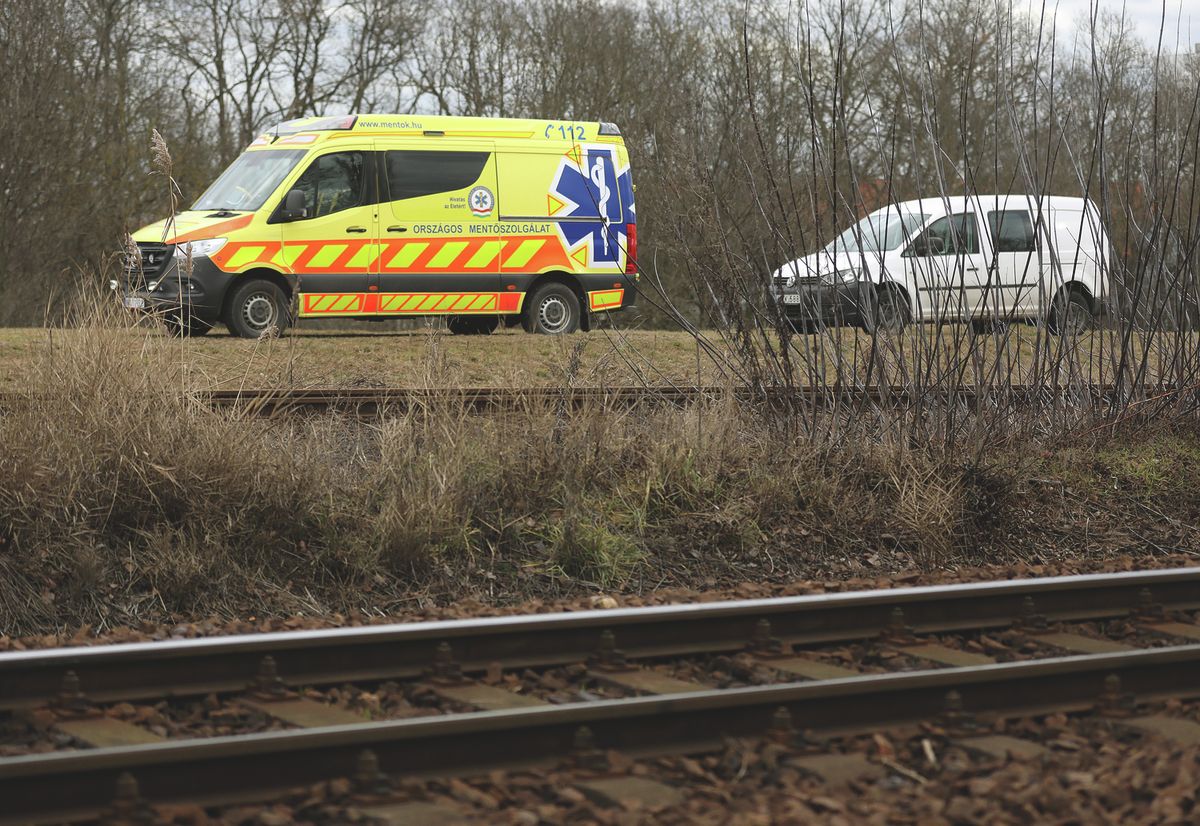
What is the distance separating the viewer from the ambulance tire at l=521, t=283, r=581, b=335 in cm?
1562

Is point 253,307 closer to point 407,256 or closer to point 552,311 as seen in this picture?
point 407,256

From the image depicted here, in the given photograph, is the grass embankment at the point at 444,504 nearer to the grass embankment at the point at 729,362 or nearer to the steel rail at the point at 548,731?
the grass embankment at the point at 729,362

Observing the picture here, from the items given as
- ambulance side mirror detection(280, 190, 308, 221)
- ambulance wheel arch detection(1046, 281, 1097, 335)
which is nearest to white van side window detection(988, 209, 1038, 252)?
ambulance wheel arch detection(1046, 281, 1097, 335)

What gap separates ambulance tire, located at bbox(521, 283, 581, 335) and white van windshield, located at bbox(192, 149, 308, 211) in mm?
2947

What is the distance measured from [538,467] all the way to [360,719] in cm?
326

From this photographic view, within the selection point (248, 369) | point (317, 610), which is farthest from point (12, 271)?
point (317, 610)

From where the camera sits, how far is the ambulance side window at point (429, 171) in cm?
1487

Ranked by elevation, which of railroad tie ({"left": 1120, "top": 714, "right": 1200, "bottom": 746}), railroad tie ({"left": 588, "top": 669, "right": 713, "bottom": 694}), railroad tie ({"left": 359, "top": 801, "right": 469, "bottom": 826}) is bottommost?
railroad tie ({"left": 1120, "top": 714, "right": 1200, "bottom": 746})

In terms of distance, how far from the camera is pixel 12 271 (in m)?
24.7

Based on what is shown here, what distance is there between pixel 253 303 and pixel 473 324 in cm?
304

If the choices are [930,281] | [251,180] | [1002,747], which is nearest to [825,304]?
[930,281]

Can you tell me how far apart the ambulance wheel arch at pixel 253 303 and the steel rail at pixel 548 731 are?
10.5 m

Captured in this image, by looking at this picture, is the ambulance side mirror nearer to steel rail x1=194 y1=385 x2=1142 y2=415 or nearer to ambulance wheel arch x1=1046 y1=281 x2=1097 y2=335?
steel rail x1=194 y1=385 x2=1142 y2=415

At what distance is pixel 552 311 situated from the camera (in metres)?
15.8
